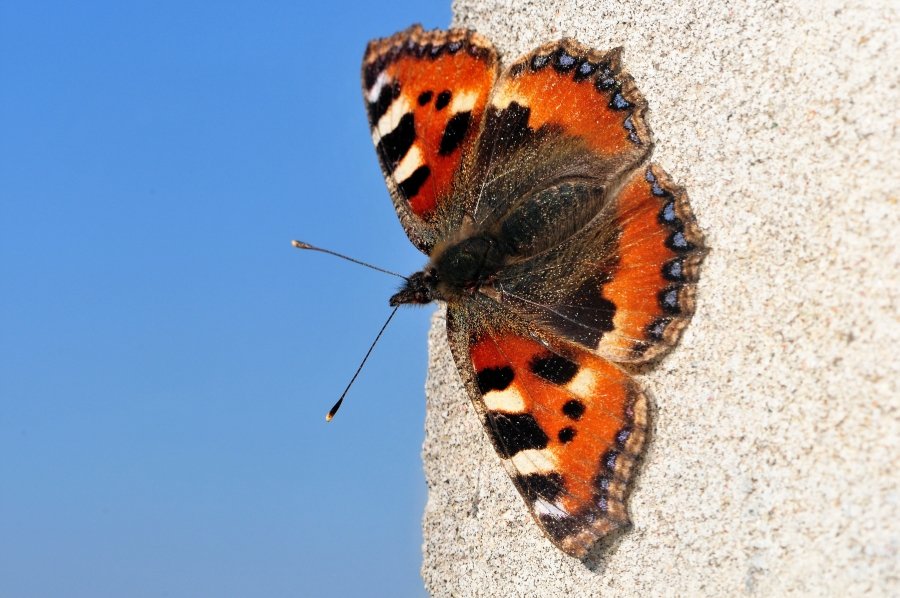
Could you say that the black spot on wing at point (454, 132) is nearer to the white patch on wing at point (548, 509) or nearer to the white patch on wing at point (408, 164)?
the white patch on wing at point (408, 164)

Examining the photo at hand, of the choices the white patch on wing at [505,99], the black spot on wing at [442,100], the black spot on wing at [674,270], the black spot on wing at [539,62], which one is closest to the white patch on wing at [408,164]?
the black spot on wing at [442,100]

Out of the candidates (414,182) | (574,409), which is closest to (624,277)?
(574,409)

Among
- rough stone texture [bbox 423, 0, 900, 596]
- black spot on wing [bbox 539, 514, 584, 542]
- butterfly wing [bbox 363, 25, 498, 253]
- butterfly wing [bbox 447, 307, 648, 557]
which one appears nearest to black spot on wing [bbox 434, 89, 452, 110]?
butterfly wing [bbox 363, 25, 498, 253]

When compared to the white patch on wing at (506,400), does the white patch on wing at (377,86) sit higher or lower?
higher

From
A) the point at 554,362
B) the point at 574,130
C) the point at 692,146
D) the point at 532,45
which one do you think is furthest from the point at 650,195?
the point at 532,45

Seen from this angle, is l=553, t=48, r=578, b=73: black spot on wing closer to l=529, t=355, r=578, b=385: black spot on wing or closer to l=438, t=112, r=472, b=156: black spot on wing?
l=438, t=112, r=472, b=156: black spot on wing

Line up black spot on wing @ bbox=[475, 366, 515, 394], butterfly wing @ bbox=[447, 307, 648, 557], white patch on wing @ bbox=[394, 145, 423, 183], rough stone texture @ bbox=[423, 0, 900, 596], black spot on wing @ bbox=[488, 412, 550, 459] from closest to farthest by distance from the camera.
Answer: rough stone texture @ bbox=[423, 0, 900, 596]
butterfly wing @ bbox=[447, 307, 648, 557]
black spot on wing @ bbox=[488, 412, 550, 459]
black spot on wing @ bbox=[475, 366, 515, 394]
white patch on wing @ bbox=[394, 145, 423, 183]
